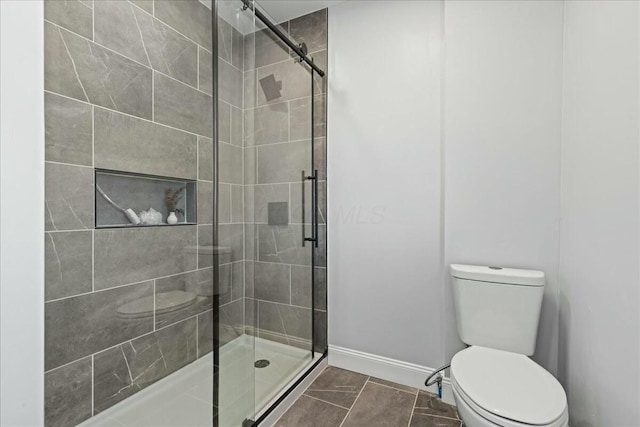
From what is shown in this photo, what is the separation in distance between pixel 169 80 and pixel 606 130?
221cm

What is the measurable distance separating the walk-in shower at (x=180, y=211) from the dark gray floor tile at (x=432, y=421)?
71cm

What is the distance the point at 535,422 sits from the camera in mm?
1000

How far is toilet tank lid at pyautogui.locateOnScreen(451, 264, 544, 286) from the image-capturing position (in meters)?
1.50

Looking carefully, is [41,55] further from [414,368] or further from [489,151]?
[414,368]

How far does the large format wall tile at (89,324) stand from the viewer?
1.31 meters

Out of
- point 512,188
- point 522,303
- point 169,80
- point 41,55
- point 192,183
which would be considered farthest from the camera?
point 192,183

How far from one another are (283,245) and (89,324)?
1037 millimetres

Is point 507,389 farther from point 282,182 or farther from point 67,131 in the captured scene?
point 67,131

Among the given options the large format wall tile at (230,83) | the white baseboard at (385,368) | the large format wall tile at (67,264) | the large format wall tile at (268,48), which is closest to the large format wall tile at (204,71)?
the large format wall tile at (268,48)

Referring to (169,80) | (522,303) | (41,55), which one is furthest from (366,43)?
(41,55)

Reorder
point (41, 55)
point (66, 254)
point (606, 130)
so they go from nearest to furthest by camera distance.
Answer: point (41, 55) < point (606, 130) < point (66, 254)

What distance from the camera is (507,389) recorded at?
1177 millimetres

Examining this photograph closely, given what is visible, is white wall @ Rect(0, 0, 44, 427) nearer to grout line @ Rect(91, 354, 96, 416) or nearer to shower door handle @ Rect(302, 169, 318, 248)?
grout line @ Rect(91, 354, 96, 416)

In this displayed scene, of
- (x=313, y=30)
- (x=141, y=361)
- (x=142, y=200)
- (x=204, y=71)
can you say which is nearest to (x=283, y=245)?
(x=142, y=200)
